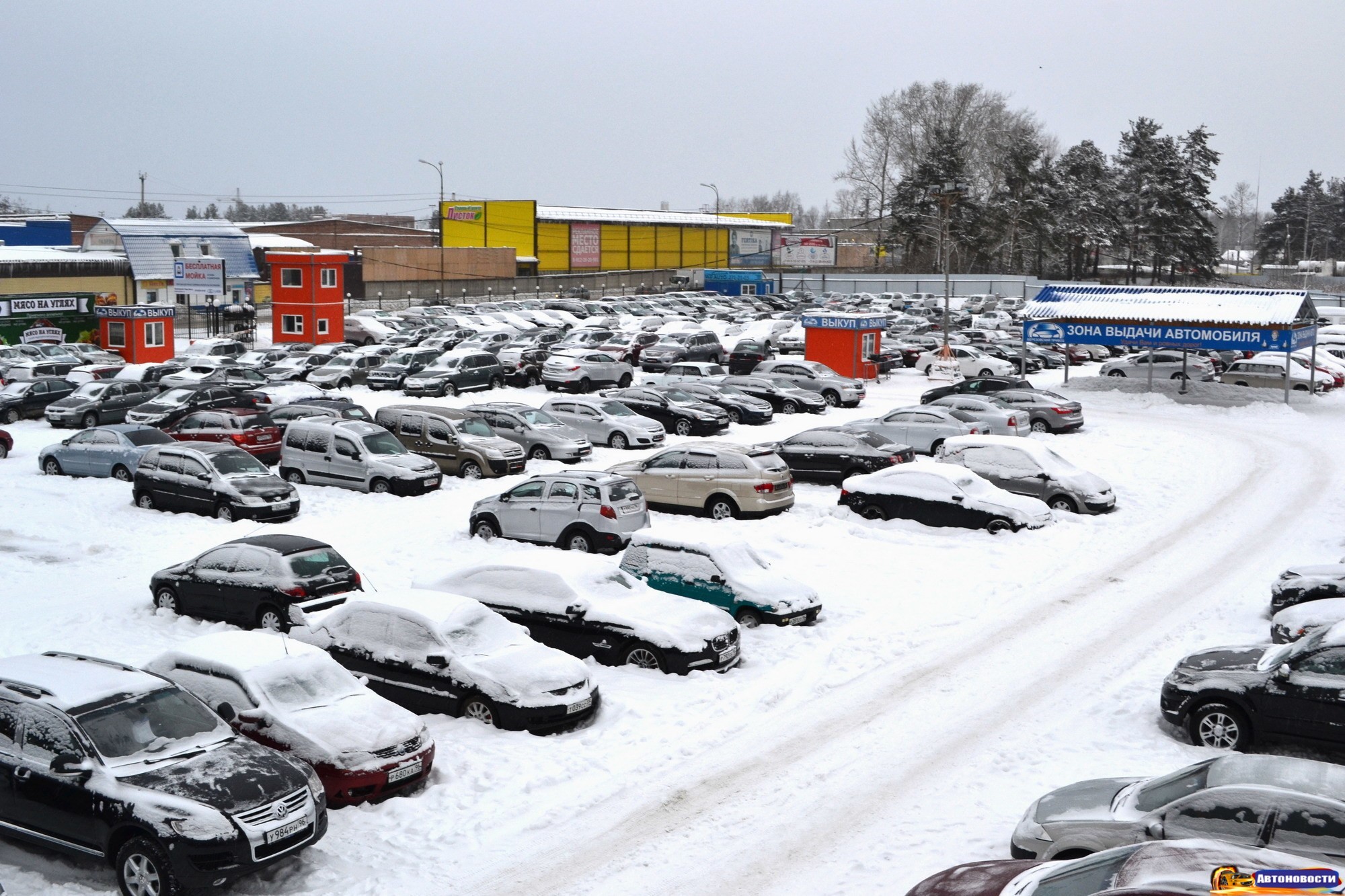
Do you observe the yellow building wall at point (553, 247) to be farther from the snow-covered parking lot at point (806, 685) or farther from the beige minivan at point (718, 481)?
the beige minivan at point (718, 481)

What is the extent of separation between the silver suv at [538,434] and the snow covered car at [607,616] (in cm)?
1294

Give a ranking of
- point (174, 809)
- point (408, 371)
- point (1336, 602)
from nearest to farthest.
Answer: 1. point (174, 809)
2. point (1336, 602)
3. point (408, 371)

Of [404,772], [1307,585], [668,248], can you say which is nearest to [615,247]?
[668,248]

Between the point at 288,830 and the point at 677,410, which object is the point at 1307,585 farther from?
the point at 677,410


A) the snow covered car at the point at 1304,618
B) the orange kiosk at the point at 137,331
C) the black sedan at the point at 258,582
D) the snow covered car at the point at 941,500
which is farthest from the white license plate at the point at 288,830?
the orange kiosk at the point at 137,331

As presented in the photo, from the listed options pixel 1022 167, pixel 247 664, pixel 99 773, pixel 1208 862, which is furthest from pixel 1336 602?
pixel 1022 167

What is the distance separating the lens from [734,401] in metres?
34.5

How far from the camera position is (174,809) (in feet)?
31.3

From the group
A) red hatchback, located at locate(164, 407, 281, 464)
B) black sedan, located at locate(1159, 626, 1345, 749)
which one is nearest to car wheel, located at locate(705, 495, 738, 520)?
black sedan, located at locate(1159, 626, 1345, 749)

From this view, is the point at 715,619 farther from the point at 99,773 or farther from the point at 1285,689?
the point at 99,773

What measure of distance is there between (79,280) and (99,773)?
5450 cm

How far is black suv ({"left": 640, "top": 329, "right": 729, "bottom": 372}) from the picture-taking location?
46219 millimetres

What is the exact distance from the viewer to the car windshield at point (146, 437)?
28.0 meters

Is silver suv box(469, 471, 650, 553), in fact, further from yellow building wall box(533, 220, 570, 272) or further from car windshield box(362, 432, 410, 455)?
yellow building wall box(533, 220, 570, 272)
